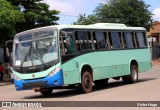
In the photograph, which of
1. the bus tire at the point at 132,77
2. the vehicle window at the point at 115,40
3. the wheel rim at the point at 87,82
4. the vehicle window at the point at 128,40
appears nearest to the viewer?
the wheel rim at the point at 87,82

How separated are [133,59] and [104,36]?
298 cm

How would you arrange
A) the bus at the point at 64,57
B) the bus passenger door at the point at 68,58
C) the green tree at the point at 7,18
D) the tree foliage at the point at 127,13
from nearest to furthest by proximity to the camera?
the bus at the point at 64,57 → the bus passenger door at the point at 68,58 → the green tree at the point at 7,18 → the tree foliage at the point at 127,13

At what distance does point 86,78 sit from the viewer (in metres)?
18.1

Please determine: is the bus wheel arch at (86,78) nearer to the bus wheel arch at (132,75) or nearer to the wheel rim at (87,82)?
the wheel rim at (87,82)

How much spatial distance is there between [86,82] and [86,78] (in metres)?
0.16

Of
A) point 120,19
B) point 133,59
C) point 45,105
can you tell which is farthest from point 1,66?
point 120,19

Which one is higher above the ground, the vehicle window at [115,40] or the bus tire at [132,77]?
the vehicle window at [115,40]

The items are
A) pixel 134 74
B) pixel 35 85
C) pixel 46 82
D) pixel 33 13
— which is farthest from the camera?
pixel 33 13

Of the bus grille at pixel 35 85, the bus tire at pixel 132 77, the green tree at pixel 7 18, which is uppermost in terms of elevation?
the green tree at pixel 7 18

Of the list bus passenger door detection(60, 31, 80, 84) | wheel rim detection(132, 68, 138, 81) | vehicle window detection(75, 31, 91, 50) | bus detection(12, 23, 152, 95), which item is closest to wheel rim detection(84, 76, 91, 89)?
bus detection(12, 23, 152, 95)

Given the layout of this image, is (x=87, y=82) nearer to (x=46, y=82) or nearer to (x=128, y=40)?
(x=46, y=82)

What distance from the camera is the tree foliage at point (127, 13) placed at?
173ft

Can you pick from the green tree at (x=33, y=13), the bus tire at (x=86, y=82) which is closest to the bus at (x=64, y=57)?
the bus tire at (x=86, y=82)

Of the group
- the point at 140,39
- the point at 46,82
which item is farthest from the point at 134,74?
the point at 46,82
